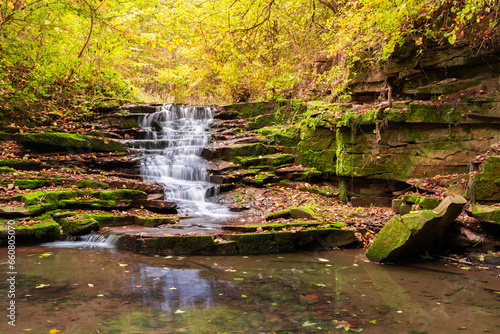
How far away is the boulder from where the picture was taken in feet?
16.7

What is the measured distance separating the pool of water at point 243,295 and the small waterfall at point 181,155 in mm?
4181

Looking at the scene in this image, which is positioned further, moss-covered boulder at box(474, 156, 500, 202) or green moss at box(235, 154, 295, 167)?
green moss at box(235, 154, 295, 167)

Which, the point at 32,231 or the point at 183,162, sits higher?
the point at 183,162

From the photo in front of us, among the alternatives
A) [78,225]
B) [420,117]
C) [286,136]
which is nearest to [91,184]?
[78,225]

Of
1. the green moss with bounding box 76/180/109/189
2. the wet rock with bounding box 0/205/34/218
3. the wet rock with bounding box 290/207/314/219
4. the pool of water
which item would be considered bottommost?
the pool of water

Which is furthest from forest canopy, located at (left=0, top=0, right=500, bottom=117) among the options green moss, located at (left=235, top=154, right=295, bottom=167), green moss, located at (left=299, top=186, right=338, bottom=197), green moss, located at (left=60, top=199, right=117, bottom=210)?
green moss, located at (left=60, top=199, right=117, bottom=210)

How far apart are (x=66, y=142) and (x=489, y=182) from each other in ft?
40.1

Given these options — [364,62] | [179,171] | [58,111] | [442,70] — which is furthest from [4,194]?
[442,70]

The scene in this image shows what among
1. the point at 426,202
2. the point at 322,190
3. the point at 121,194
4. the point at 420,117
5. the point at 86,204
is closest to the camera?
the point at 426,202

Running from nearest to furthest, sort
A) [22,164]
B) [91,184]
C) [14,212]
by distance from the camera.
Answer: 1. [14,212]
2. [91,184]
3. [22,164]

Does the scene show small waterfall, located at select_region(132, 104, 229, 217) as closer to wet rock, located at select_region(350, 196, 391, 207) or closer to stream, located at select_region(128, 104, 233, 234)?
stream, located at select_region(128, 104, 233, 234)

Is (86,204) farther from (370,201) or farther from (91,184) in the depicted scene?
(370,201)

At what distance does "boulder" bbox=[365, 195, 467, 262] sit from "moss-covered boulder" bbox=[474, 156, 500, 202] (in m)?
0.79

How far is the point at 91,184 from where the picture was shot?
9172 millimetres
